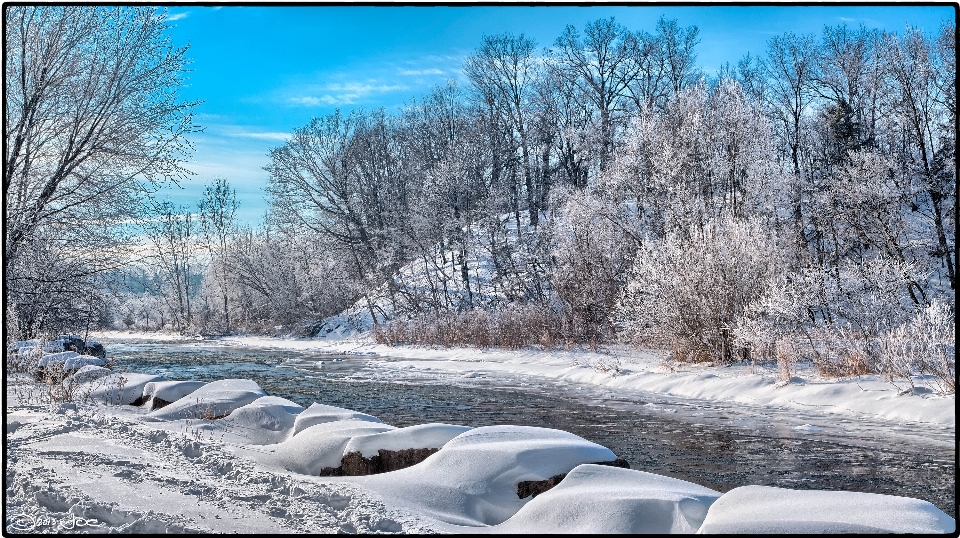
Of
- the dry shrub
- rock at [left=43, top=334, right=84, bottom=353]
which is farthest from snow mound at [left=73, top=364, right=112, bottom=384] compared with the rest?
the dry shrub

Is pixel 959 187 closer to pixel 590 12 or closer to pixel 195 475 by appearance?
pixel 590 12

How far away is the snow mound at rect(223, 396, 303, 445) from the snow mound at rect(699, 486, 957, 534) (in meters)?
5.17

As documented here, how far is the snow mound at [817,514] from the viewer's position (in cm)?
323


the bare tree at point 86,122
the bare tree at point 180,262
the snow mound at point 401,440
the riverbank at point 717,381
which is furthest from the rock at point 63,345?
the bare tree at point 180,262

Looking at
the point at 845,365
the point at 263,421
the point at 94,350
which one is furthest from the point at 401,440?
the point at 94,350

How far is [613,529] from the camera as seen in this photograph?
11.6 feet

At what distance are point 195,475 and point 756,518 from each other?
13.2 feet

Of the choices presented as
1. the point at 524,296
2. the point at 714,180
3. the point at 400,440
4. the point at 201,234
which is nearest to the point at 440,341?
the point at 524,296

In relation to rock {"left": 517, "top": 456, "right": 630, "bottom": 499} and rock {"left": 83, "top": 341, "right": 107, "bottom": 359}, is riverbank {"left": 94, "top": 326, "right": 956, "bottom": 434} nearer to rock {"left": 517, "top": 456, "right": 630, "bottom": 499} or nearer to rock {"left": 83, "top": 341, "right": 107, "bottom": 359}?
rock {"left": 517, "top": 456, "right": 630, "bottom": 499}

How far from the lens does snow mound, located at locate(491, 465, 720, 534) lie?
358 centimetres

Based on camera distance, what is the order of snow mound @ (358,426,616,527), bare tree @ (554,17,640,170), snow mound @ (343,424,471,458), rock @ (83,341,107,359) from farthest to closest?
bare tree @ (554,17,640,170), rock @ (83,341,107,359), snow mound @ (343,424,471,458), snow mound @ (358,426,616,527)

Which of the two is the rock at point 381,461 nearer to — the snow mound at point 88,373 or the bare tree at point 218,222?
the snow mound at point 88,373

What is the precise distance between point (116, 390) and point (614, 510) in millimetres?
8902

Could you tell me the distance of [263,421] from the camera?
7809 millimetres
